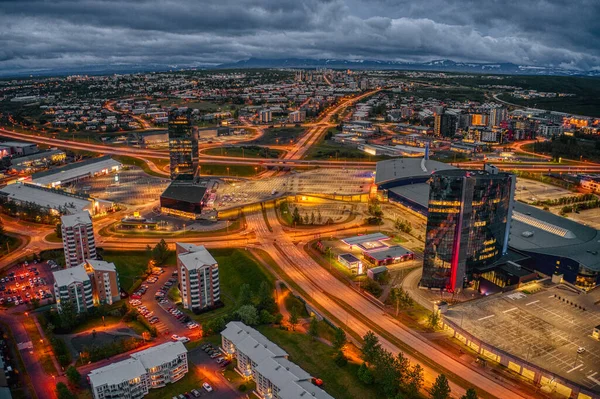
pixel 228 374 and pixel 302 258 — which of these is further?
pixel 302 258

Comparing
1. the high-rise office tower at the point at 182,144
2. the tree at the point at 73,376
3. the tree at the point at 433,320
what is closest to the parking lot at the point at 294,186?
the high-rise office tower at the point at 182,144

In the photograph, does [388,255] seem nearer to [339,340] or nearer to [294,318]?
[294,318]

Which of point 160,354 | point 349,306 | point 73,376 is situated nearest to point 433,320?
point 349,306

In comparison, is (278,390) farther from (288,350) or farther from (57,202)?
(57,202)

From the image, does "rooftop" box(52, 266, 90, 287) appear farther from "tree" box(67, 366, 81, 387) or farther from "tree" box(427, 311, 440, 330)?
"tree" box(427, 311, 440, 330)

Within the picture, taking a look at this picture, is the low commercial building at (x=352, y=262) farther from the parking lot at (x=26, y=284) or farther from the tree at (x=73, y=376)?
the parking lot at (x=26, y=284)

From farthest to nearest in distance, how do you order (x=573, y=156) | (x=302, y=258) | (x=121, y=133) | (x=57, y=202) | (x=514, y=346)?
(x=121, y=133), (x=573, y=156), (x=57, y=202), (x=302, y=258), (x=514, y=346)

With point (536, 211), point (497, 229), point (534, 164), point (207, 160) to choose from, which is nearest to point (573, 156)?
Result: point (534, 164)
